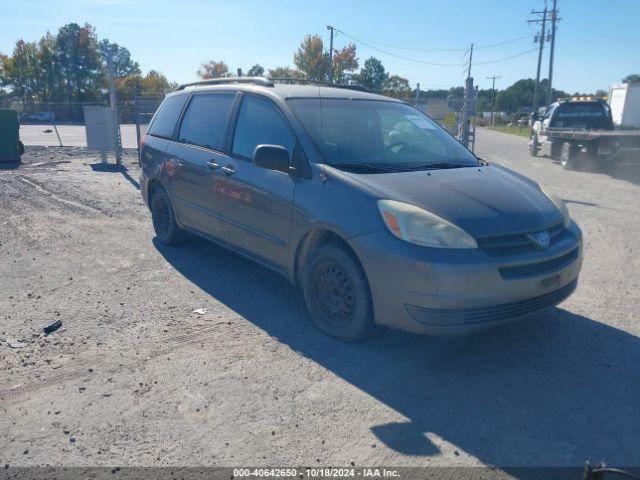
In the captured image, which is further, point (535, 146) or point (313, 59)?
point (313, 59)

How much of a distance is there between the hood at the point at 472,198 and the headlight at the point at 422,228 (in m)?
0.06

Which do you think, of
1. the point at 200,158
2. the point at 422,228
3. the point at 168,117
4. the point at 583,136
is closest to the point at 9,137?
the point at 168,117

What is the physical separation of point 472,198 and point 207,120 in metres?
3.01

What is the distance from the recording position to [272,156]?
4277 millimetres

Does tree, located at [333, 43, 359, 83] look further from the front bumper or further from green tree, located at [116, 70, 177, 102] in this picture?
the front bumper

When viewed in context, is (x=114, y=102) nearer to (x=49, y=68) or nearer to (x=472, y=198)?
(x=472, y=198)

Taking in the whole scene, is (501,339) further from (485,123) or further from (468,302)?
(485,123)

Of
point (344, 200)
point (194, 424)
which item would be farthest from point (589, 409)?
point (194, 424)

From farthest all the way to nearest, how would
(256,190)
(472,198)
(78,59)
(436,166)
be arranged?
(78,59)
(256,190)
(436,166)
(472,198)

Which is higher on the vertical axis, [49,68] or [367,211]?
[49,68]

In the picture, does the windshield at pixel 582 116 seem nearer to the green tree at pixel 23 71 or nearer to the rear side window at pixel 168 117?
the rear side window at pixel 168 117

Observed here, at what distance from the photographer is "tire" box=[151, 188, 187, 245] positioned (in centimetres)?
639

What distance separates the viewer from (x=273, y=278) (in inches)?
220

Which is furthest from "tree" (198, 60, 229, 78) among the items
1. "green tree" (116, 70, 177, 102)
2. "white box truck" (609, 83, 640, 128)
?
"white box truck" (609, 83, 640, 128)
